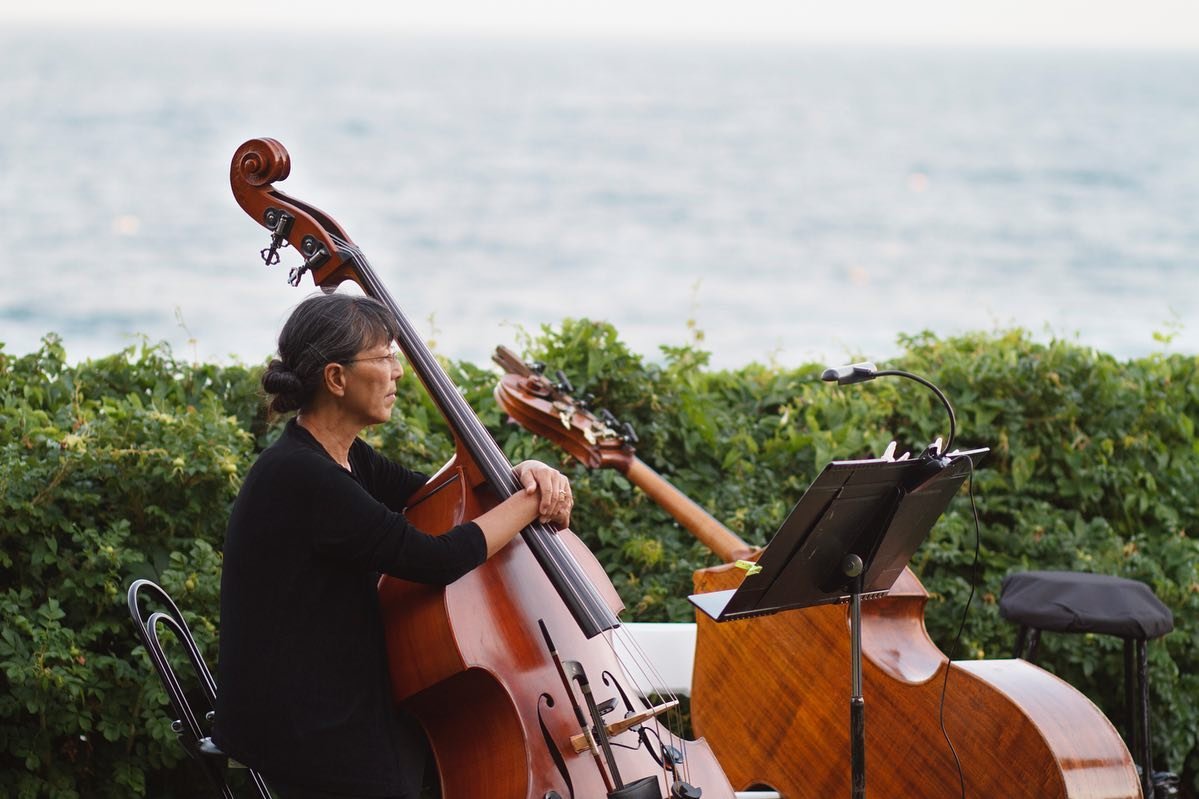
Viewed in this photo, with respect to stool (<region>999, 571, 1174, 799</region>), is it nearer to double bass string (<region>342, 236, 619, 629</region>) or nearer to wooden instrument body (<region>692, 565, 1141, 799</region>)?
wooden instrument body (<region>692, 565, 1141, 799</region>)

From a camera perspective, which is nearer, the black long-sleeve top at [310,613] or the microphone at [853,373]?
the black long-sleeve top at [310,613]

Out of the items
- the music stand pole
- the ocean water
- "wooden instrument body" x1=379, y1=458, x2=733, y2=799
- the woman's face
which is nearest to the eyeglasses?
the woman's face

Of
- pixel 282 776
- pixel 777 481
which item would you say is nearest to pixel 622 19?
pixel 777 481

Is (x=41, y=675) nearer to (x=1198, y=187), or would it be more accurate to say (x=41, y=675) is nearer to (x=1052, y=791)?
(x=1052, y=791)

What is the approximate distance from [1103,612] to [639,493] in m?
1.65

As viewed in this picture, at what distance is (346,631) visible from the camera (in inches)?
102

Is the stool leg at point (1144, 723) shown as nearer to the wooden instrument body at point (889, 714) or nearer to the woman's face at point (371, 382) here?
the wooden instrument body at point (889, 714)

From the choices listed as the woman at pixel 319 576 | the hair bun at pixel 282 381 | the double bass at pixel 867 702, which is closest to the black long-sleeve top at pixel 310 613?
the woman at pixel 319 576

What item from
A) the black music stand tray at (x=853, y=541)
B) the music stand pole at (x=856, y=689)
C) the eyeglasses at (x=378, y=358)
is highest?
the eyeglasses at (x=378, y=358)

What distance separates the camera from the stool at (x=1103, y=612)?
3846 millimetres

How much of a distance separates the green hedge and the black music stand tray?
5.08 ft

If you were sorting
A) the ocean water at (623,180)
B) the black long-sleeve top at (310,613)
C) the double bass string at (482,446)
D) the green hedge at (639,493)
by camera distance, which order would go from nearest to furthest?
1. the black long-sleeve top at (310,613)
2. the double bass string at (482,446)
3. the green hedge at (639,493)
4. the ocean water at (623,180)

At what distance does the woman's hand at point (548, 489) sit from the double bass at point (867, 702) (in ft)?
2.73

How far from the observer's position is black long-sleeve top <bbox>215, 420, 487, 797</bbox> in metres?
2.50
